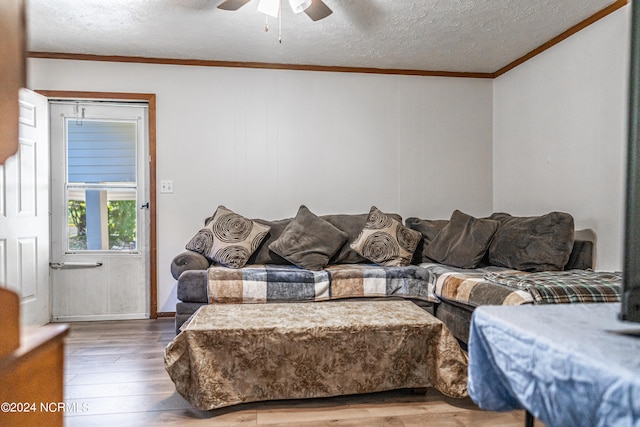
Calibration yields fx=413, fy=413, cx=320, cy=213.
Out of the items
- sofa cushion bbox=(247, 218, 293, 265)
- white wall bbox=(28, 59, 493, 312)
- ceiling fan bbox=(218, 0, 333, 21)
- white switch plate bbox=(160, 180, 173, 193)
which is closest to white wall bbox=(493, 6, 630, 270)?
white wall bbox=(28, 59, 493, 312)

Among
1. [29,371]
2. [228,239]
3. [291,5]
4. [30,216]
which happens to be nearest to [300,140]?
[228,239]

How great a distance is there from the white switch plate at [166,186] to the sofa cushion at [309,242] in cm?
116

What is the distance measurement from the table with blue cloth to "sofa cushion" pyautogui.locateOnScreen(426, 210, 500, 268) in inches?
83.2

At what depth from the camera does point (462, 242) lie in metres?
3.19

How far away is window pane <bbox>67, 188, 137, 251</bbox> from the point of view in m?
3.62

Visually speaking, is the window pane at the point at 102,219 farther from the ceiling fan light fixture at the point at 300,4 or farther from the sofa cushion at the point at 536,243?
the sofa cushion at the point at 536,243

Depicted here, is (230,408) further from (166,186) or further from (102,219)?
(102,219)

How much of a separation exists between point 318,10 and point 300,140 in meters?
1.49

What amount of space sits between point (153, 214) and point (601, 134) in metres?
3.52

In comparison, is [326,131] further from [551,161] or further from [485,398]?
[485,398]

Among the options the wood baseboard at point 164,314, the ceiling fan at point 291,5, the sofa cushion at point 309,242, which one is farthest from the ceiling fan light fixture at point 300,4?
the wood baseboard at point 164,314

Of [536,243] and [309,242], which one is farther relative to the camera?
[309,242]

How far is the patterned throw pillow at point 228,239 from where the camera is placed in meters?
3.08

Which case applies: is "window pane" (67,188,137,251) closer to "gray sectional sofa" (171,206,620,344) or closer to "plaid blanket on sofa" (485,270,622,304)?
"gray sectional sofa" (171,206,620,344)
